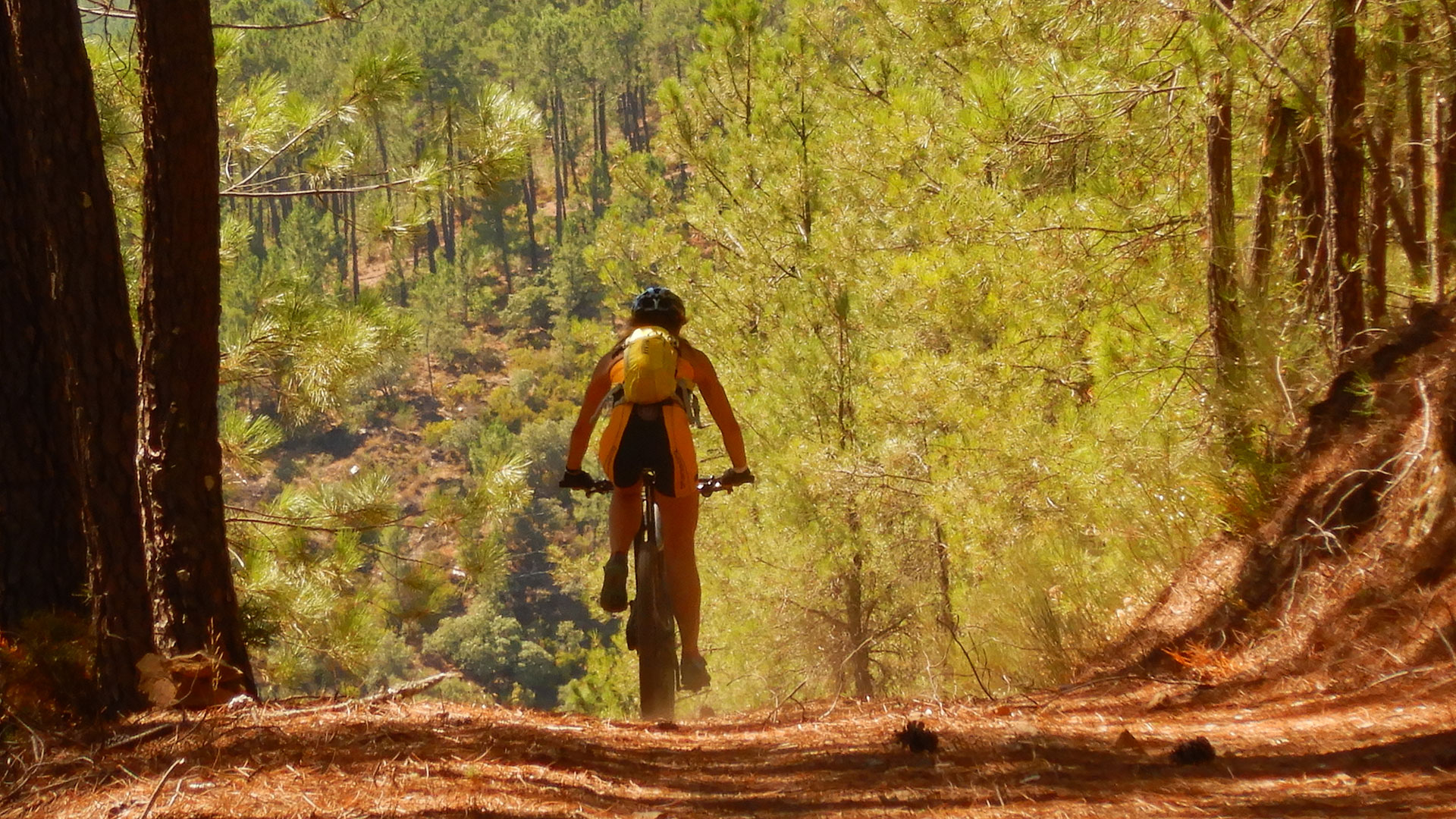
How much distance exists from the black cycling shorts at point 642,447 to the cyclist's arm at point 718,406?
25 centimetres

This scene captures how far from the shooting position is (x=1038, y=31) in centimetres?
535

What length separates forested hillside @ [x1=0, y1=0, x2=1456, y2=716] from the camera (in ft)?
13.3

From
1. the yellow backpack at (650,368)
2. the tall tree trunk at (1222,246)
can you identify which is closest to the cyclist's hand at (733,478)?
the yellow backpack at (650,368)

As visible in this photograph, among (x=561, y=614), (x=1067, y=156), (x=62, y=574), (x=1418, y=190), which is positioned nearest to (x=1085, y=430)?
(x=1067, y=156)

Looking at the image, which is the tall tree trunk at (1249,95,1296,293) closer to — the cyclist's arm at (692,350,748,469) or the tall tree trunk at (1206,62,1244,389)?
the tall tree trunk at (1206,62,1244,389)

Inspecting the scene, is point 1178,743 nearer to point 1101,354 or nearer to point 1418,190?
point 1418,190

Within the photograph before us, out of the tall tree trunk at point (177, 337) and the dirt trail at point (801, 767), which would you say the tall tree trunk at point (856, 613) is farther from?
the tall tree trunk at point (177, 337)

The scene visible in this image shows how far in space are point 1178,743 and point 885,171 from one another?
7.23 meters

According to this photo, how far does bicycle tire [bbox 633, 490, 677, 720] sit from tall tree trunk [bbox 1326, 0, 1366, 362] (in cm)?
260

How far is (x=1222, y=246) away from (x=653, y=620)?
2780mm

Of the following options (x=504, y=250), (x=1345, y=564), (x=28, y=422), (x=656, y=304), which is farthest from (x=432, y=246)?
(x=1345, y=564)

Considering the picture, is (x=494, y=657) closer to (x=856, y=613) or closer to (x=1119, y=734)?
(x=856, y=613)

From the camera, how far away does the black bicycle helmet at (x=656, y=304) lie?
13.3 ft

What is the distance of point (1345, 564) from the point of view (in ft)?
10.7
